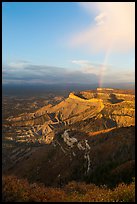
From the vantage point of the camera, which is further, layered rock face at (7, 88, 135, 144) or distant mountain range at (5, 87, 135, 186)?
layered rock face at (7, 88, 135, 144)

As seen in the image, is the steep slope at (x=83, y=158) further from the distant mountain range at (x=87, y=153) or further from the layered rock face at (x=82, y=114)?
the layered rock face at (x=82, y=114)

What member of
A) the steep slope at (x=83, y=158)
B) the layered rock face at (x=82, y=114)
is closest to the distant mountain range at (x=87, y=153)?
the steep slope at (x=83, y=158)

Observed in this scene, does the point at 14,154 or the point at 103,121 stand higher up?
the point at 103,121

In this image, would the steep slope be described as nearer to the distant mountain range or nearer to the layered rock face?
the distant mountain range

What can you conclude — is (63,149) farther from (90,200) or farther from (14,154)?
(90,200)

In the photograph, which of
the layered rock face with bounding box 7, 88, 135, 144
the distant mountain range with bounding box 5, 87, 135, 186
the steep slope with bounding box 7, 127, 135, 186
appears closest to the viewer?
the distant mountain range with bounding box 5, 87, 135, 186

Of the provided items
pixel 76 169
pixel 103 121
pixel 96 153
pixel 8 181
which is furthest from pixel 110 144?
pixel 103 121

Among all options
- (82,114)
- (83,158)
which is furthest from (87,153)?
(82,114)

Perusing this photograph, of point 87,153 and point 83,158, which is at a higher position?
point 87,153

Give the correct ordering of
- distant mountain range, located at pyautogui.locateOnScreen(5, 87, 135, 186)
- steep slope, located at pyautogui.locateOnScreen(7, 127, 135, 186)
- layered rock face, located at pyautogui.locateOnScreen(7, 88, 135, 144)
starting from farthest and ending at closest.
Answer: layered rock face, located at pyautogui.locateOnScreen(7, 88, 135, 144)
steep slope, located at pyautogui.locateOnScreen(7, 127, 135, 186)
distant mountain range, located at pyautogui.locateOnScreen(5, 87, 135, 186)

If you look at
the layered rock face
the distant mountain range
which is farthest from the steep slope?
the layered rock face

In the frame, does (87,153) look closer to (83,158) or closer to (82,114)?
(83,158)
